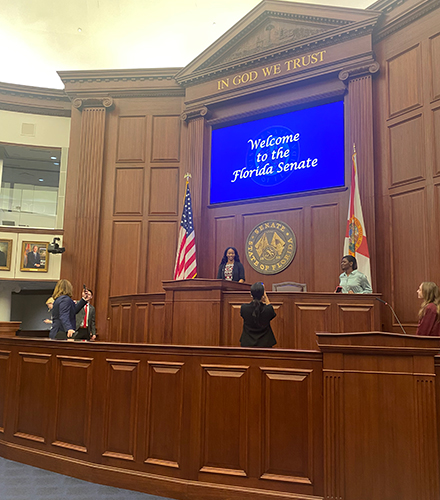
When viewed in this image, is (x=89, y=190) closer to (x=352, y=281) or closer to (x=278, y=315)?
(x=278, y=315)

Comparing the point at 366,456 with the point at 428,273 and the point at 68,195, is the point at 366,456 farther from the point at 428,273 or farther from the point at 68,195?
the point at 68,195

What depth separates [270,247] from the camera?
8.83 meters

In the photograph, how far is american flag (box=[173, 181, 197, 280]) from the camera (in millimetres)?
8375

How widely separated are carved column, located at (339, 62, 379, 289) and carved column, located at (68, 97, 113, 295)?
216 inches

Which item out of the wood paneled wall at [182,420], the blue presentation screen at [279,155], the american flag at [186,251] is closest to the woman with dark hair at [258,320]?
the wood paneled wall at [182,420]

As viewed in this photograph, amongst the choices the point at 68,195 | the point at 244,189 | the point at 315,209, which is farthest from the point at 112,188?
the point at 315,209

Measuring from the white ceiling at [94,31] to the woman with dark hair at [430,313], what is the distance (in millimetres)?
8747

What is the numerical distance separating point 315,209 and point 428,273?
2321 mm

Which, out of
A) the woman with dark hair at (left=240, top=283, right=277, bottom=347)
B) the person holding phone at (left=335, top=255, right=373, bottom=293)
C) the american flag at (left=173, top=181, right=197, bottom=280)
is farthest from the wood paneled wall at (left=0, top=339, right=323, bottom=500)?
the american flag at (left=173, top=181, right=197, bottom=280)

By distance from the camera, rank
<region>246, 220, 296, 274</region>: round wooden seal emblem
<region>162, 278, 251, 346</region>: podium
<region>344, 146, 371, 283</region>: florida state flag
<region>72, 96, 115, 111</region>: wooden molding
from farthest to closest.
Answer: <region>72, 96, 115, 111</region>: wooden molding → <region>246, 220, 296, 274</region>: round wooden seal emblem → <region>344, 146, 371, 283</region>: florida state flag → <region>162, 278, 251, 346</region>: podium

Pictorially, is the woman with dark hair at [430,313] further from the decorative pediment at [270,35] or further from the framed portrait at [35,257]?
the framed portrait at [35,257]

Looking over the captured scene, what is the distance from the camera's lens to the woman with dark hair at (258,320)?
13.1 feet

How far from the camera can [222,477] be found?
11.1ft

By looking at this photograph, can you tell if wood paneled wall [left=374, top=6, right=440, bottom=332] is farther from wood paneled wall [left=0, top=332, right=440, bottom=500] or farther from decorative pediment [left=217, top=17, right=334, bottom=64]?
wood paneled wall [left=0, top=332, right=440, bottom=500]
